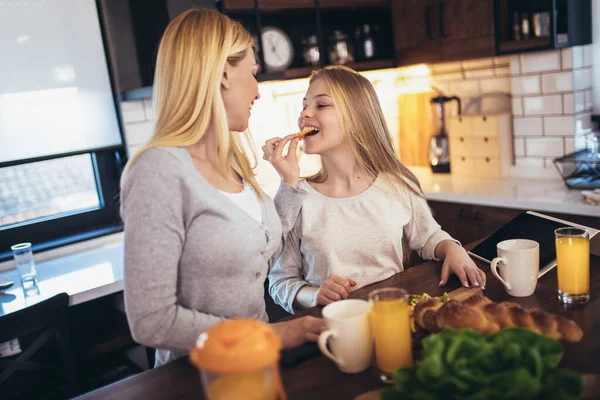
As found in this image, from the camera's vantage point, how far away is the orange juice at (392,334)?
0.92m

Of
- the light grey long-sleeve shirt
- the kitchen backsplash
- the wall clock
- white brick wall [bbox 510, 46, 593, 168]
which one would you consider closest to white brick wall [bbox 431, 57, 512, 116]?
the kitchen backsplash

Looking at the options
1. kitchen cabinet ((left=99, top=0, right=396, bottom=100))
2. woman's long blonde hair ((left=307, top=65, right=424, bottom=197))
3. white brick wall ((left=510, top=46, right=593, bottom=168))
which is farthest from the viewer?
white brick wall ((left=510, top=46, right=593, bottom=168))

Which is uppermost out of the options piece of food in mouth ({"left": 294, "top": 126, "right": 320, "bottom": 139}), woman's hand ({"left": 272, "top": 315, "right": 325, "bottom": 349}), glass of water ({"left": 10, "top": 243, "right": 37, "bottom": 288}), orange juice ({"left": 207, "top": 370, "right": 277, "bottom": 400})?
piece of food in mouth ({"left": 294, "top": 126, "right": 320, "bottom": 139})

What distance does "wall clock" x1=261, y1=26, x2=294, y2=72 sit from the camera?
9.57 ft

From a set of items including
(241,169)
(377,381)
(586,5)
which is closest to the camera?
(377,381)

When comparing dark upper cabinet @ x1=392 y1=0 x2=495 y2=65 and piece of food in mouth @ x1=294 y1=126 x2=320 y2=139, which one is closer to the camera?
piece of food in mouth @ x1=294 y1=126 x2=320 y2=139

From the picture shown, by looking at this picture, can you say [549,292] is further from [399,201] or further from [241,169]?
[241,169]

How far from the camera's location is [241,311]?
1213 mm

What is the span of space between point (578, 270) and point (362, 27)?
2.46 meters

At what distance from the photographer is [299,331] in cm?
107

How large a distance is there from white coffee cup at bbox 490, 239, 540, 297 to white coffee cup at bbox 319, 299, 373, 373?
42 cm

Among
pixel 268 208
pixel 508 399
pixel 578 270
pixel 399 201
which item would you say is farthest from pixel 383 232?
pixel 508 399

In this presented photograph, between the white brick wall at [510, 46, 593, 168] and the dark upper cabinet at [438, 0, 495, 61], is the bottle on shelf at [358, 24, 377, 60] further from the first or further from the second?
the white brick wall at [510, 46, 593, 168]

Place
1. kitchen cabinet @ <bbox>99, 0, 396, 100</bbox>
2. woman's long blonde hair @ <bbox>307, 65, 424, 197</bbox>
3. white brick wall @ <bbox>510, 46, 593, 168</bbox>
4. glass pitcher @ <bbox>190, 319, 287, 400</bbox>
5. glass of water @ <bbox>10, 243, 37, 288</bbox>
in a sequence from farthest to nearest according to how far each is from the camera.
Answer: white brick wall @ <bbox>510, 46, 593, 168</bbox>
kitchen cabinet @ <bbox>99, 0, 396, 100</bbox>
glass of water @ <bbox>10, 243, 37, 288</bbox>
woman's long blonde hair @ <bbox>307, 65, 424, 197</bbox>
glass pitcher @ <bbox>190, 319, 287, 400</bbox>
